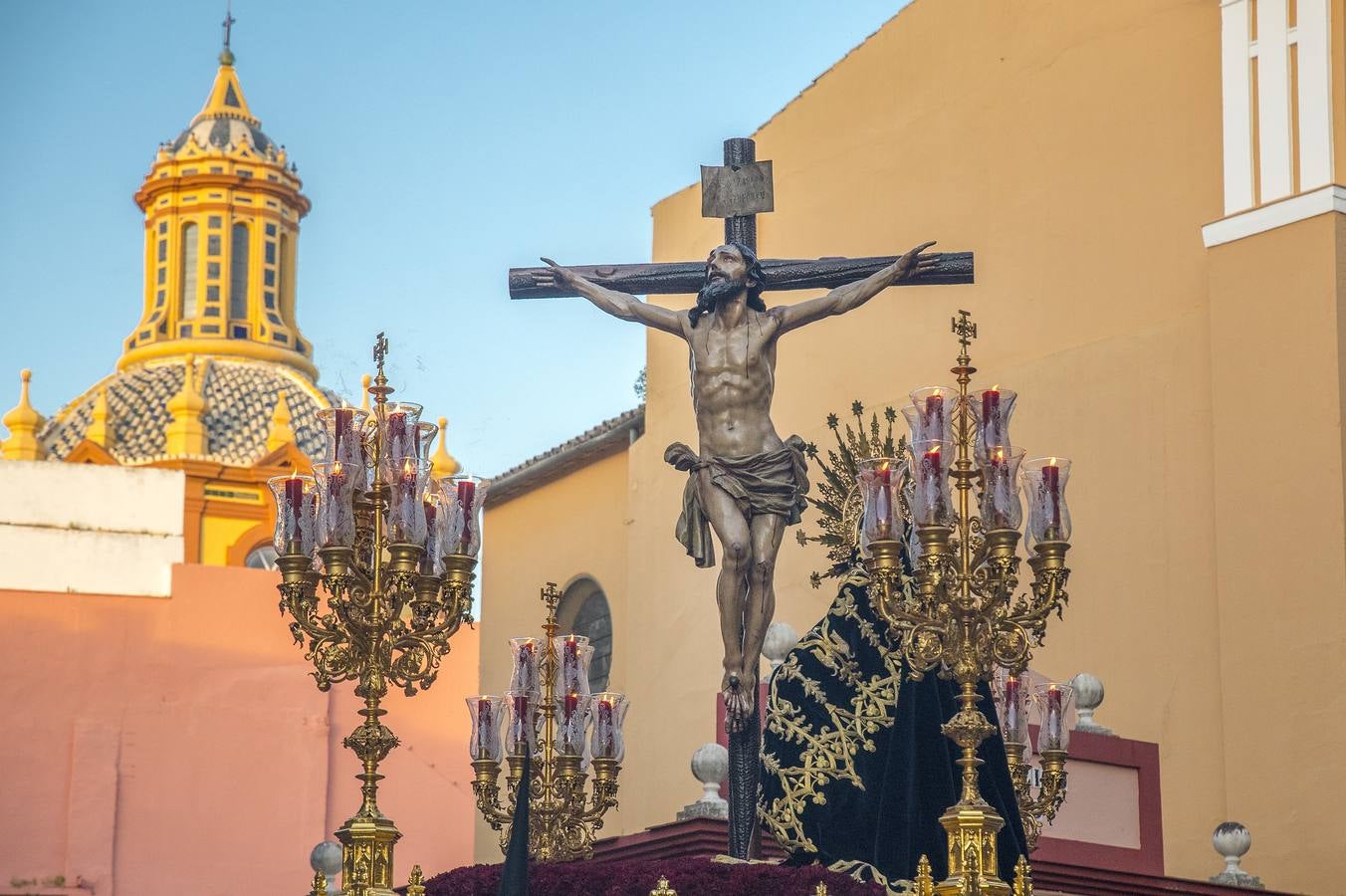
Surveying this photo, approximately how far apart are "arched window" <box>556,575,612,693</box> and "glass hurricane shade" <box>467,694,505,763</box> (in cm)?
1092

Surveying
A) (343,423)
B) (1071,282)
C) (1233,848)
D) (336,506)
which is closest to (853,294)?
(343,423)

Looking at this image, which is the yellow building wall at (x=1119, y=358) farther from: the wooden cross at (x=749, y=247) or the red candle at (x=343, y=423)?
the red candle at (x=343, y=423)

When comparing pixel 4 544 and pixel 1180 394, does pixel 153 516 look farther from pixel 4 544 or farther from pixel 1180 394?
pixel 1180 394

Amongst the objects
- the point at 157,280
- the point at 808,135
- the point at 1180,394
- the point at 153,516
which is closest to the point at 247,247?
the point at 157,280

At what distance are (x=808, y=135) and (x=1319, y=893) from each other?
8.36m

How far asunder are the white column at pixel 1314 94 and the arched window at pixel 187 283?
69.3 ft

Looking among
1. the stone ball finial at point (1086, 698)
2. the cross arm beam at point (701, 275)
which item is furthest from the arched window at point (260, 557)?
the cross arm beam at point (701, 275)

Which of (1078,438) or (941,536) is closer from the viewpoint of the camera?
(941,536)

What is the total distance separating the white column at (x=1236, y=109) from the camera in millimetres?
15711

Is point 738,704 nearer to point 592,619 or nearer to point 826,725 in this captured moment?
point 826,725

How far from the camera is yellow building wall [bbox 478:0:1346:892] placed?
14.8 meters

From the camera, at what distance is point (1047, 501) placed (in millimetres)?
9016

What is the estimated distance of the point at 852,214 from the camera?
63.6ft

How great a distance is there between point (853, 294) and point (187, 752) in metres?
13.8
